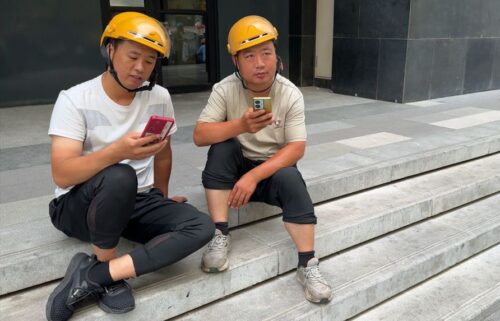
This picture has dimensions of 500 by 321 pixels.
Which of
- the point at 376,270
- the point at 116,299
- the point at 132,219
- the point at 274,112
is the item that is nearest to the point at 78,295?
the point at 116,299

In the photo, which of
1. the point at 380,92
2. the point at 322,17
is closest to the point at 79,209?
the point at 380,92

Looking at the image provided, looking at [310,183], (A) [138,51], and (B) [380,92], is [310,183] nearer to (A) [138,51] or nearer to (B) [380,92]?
(A) [138,51]

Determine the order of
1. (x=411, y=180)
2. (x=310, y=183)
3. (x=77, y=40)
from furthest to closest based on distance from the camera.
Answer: (x=77, y=40) < (x=411, y=180) < (x=310, y=183)

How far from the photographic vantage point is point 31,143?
4.74 metres

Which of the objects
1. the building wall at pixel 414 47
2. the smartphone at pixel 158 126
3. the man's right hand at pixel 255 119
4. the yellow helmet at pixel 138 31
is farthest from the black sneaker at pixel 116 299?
the building wall at pixel 414 47

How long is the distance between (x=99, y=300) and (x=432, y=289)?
2073 mm

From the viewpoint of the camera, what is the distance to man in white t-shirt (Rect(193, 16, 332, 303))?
241cm

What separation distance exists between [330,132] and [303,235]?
3024 millimetres

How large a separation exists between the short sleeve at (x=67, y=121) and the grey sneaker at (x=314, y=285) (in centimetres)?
133

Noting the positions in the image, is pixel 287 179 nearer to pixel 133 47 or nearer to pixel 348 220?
pixel 348 220

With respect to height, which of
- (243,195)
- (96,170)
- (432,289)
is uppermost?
(96,170)

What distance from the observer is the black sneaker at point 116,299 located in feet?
6.66

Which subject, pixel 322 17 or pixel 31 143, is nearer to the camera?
pixel 31 143

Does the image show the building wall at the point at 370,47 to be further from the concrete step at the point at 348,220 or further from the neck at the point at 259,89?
the neck at the point at 259,89
